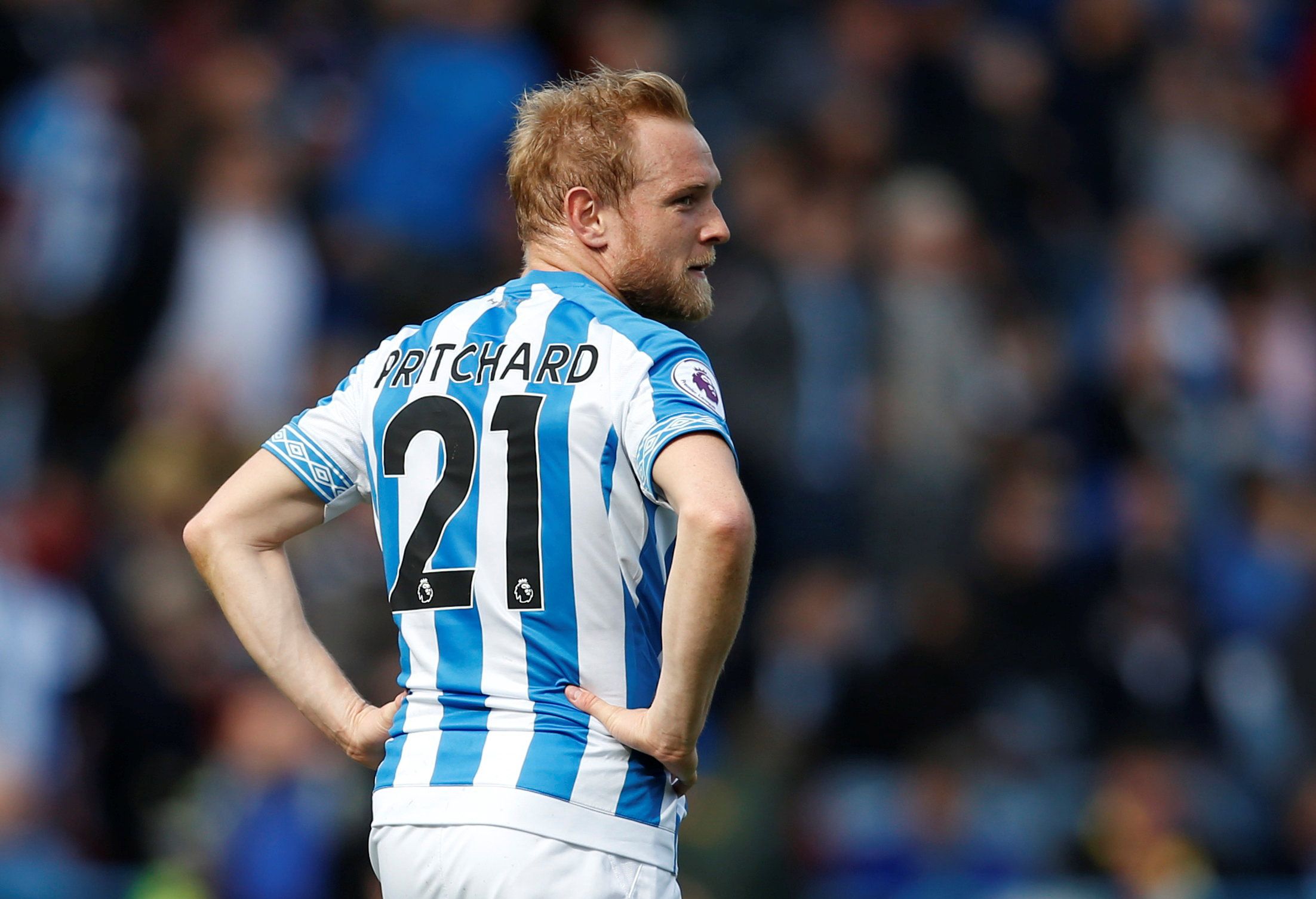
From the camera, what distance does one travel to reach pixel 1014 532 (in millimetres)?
9797

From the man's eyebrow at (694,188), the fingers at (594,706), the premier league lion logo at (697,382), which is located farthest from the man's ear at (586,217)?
the fingers at (594,706)

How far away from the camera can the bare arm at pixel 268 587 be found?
3.83 metres

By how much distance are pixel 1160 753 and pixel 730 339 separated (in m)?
2.96

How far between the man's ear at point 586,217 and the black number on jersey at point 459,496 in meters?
0.44

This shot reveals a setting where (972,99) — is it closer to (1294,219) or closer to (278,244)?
(1294,219)

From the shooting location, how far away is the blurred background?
8.45 meters

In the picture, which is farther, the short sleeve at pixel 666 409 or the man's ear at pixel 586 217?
the man's ear at pixel 586 217

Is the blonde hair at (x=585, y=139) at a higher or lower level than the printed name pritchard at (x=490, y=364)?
higher

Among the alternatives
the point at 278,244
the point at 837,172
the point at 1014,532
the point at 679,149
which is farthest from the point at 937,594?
the point at 679,149

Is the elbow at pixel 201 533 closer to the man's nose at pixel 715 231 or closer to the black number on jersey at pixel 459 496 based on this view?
the black number on jersey at pixel 459 496

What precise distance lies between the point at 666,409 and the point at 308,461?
87 cm

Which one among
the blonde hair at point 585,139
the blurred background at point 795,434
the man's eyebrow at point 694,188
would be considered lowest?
the blurred background at point 795,434

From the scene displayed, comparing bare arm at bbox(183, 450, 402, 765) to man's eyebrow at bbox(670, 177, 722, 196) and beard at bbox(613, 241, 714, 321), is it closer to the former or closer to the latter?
beard at bbox(613, 241, 714, 321)

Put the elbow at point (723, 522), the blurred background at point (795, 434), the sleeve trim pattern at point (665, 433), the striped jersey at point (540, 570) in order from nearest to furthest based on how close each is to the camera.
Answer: the elbow at point (723, 522) → the sleeve trim pattern at point (665, 433) → the striped jersey at point (540, 570) → the blurred background at point (795, 434)
